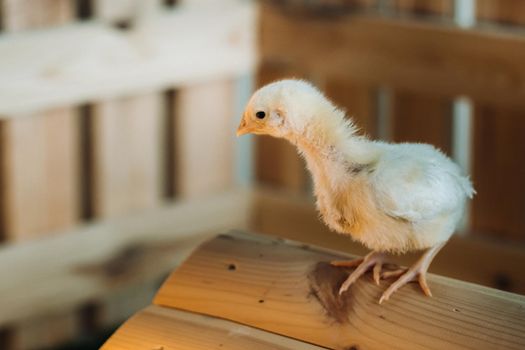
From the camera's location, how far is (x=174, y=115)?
409 centimetres

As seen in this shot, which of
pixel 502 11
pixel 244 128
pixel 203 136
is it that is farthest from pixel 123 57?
pixel 244 128

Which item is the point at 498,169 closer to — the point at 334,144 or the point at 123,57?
the point at 123,57

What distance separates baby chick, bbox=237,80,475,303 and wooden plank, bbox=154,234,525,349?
5cm

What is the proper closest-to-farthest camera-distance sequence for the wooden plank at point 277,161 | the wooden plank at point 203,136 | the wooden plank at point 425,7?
1. the wooden plank at point 425,7
2. the wooden plank at point 203,136
3. the wooden plank at point 277,161

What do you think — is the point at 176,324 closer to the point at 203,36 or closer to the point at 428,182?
the point at 428,182

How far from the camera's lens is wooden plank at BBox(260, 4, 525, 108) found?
3521 mm

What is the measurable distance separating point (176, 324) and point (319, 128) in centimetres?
48

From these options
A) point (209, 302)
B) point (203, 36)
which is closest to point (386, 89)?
point (203, 36)

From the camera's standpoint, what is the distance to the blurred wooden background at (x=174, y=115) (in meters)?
3.57

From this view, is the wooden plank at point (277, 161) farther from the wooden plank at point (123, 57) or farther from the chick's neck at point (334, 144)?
the chick's neck at point (334, 144)

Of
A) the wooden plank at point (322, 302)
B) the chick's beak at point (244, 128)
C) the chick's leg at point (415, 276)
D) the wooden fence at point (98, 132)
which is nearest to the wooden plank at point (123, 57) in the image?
the wooden fence at point (98, 132)

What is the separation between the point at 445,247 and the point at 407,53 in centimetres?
72

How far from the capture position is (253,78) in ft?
14.3

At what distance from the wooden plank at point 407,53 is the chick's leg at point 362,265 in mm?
1590
